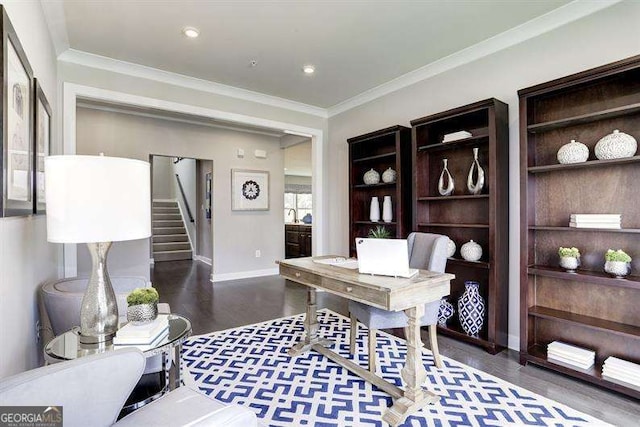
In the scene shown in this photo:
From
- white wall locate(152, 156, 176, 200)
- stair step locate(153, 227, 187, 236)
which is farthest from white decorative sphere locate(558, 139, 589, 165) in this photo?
white wall locate(152, 156, 176, 200)

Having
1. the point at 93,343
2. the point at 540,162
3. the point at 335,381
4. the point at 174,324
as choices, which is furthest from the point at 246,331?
the point at 540,162

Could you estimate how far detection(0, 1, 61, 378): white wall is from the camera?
1410 mm

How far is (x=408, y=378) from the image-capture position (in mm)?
1909

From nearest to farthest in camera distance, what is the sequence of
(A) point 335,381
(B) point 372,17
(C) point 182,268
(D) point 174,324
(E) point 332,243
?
1. (D) point 174,324
2. (A) point 335,381
3. (B) point 372,17
4. (E) point 332,243
5. (C) point 182,268

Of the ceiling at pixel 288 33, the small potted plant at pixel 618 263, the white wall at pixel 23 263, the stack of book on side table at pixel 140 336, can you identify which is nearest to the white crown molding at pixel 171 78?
the ceiling at pixel 288 33

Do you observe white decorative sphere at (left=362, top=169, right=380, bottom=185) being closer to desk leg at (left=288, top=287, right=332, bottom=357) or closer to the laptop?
desk leg at (left=288, top=287, right=332, bottom=357)

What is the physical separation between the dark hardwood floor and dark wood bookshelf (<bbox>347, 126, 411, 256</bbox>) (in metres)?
1.07

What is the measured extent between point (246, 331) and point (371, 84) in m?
3.05

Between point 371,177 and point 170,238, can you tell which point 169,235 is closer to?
point 170,238

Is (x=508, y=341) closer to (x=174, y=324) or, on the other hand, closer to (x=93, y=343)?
(x=174, y=324)

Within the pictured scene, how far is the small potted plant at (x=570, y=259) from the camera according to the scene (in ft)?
7.47

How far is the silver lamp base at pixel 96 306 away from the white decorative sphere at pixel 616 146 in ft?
9.57

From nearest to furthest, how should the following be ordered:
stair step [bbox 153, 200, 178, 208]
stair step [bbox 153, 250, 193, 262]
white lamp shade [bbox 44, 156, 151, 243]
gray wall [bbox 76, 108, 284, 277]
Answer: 1. white lamp shade [bbox 44, 156, 151, 243]
2. gray wall [bbox 76, 108, 284, 277]
3. stair step [bbox 153, 250, 193, 262]
4. stair step [bbox 153, 200, 178, 208]

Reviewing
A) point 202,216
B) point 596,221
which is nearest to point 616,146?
point 596,221
